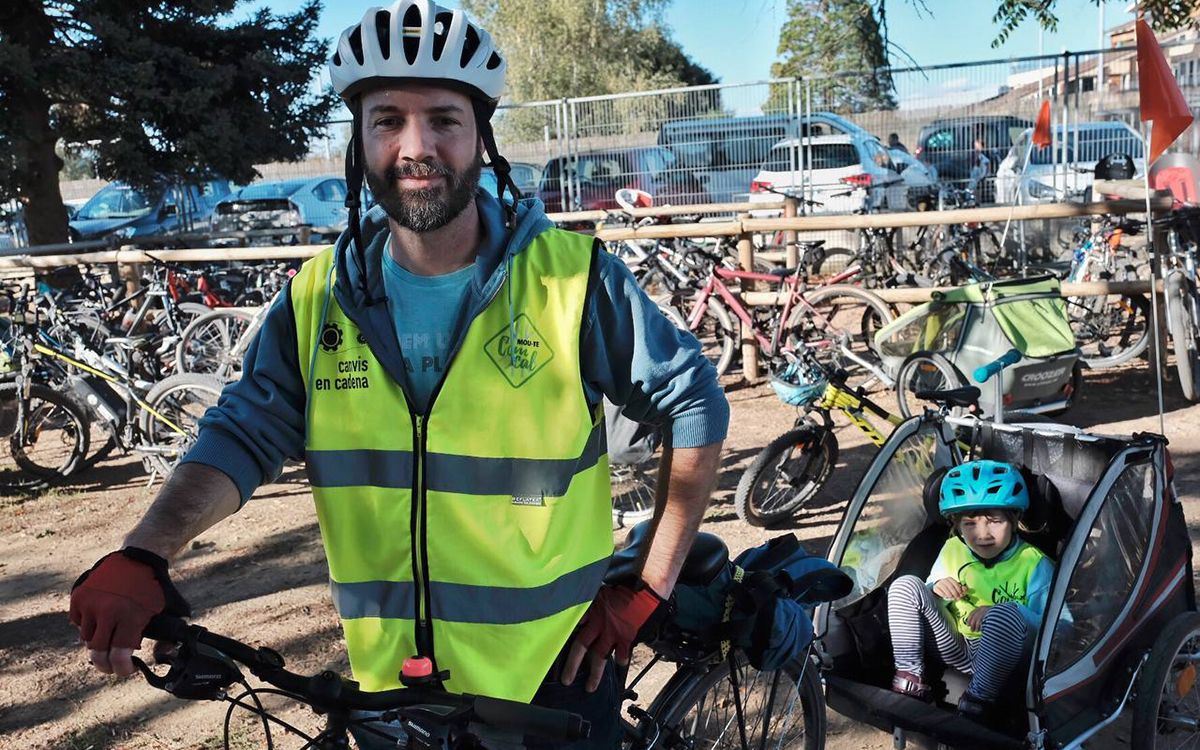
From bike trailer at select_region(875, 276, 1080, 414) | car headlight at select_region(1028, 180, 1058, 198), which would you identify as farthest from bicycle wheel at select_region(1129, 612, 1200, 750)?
car headlight at select_region(1028, 180, 1058, 198)

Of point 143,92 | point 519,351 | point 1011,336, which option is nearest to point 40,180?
point 143,92

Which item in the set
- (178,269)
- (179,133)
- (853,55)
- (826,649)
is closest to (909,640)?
(826,649)

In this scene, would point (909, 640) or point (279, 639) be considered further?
point (279, 639)

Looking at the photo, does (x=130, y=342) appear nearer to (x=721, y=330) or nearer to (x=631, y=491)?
(x=631, y=491)

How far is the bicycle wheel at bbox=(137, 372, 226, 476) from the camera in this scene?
7.19m

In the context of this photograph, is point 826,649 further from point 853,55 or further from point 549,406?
point 853,55

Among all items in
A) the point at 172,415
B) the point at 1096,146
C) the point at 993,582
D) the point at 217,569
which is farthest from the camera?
the point at 1096,146

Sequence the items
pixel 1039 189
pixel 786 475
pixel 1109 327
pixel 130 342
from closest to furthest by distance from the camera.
Result: pixel 786 475, pixel 130 342, pixel 1109 327, pixel 1039 189

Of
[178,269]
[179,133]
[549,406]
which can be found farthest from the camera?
[179,133]

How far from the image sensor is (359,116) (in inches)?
83.9

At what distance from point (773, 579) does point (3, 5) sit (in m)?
15.5

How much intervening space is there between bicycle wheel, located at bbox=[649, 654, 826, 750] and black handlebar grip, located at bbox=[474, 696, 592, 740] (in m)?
1.09

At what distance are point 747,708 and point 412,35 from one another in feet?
5.81

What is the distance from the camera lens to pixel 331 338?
2045mm
